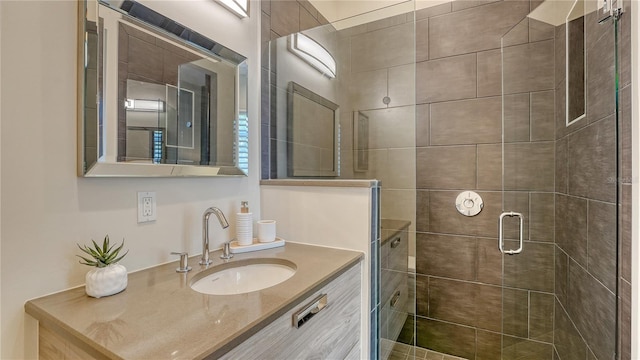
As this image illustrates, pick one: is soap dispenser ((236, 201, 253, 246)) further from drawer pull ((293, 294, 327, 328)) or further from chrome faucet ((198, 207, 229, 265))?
drawer pull ((293, 294, 327, 328))

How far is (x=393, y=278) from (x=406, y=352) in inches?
24.0

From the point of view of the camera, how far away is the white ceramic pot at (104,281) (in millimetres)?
861

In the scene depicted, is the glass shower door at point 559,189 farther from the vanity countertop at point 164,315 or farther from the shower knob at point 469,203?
the vanity countertop at point 164,315

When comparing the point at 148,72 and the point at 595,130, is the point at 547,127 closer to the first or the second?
the point at 595,130

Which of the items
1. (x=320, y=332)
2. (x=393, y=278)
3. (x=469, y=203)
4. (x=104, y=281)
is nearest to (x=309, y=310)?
(x=320, y=332)

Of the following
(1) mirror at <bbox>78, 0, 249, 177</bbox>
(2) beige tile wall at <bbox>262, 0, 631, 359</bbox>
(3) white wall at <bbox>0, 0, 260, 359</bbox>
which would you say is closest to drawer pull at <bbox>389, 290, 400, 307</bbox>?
(2) beige tile wall at <bbox>262, 0, 631, 359</bbox>

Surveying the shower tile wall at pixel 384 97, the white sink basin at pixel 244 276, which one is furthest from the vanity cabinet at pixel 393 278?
the white sink basin at pixel 244 276

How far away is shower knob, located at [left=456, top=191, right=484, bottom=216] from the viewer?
77.5 inches

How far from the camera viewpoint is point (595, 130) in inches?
48.5

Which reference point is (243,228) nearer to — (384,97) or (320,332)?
(320,332)

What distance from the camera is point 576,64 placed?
138cm

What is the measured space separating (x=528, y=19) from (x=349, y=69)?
112 cm

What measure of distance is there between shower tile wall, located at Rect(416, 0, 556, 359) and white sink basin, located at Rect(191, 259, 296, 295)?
4.13ft

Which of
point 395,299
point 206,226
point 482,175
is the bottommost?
point 395,299
